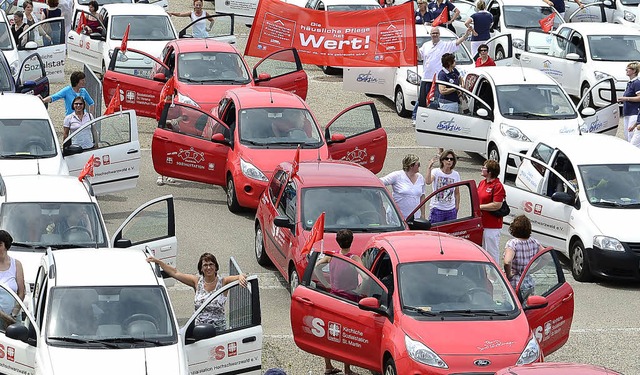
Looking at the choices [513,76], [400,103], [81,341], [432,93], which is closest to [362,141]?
[432,93]

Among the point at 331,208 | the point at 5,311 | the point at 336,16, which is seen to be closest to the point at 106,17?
the point at 336,16

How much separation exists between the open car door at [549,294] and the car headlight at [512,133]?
8.43 metres

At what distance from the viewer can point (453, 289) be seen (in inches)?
518

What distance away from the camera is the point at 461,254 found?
1349 centimetres

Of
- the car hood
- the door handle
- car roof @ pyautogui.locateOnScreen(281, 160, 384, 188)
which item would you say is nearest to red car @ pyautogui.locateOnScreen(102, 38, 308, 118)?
car roof @ pyautogui.locateOnScreen(281, 160, 384, 188)

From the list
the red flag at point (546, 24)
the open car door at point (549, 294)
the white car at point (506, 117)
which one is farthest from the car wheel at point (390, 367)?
the red flag at point (546, 24)

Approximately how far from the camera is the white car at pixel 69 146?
1817 cm

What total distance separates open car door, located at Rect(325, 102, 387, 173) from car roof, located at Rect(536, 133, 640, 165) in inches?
97.6

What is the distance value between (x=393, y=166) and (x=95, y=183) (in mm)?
6350

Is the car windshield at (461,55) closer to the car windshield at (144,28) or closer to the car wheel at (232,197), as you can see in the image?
the car windshield at (144,28)

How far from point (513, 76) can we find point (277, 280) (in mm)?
7640

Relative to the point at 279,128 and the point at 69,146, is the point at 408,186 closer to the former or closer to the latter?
the point at 279,128

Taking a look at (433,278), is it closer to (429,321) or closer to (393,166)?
(429,321)

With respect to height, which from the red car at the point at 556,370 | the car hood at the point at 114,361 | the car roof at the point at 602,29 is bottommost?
the car roof at the point at 602,29
